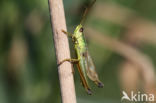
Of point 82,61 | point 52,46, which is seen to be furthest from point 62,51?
point 52,46

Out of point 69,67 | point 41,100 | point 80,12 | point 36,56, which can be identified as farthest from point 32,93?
point 69,67

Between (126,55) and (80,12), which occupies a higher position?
(80,12)

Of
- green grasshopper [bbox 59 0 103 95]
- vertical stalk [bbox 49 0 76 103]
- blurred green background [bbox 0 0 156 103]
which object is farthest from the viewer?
blurred green background [bbox 0 0 156 103]

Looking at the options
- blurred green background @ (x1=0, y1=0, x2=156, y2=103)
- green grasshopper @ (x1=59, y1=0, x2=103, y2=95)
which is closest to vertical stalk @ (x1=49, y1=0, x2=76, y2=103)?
green grasshopper @ (x1=59, y1=0, x2=103, y2=95)

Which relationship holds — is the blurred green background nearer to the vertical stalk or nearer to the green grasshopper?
the green grasshopper

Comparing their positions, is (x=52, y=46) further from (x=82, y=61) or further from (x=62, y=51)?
(x=62, y=51)

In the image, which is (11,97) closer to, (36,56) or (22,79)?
(22,79)
